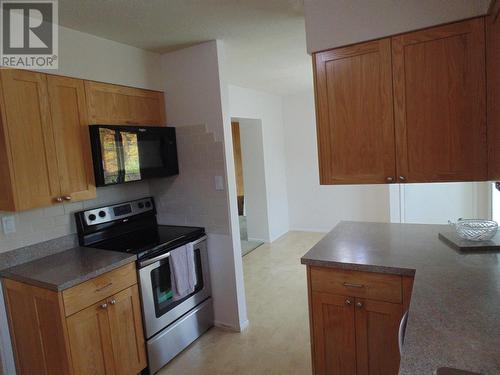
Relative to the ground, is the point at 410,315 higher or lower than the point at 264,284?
higher

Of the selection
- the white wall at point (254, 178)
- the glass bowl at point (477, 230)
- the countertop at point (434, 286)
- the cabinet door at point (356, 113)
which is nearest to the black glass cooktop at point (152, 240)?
the countertop at point (434, 286)

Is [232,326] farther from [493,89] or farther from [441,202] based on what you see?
[441,202]

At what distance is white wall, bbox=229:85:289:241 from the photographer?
4762 mm

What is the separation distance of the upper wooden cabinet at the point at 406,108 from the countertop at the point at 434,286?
39cm

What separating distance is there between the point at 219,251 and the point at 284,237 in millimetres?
2857

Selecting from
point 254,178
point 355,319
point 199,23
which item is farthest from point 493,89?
point 254,178

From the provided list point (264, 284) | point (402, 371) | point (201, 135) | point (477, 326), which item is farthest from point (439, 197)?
point (402, 371)

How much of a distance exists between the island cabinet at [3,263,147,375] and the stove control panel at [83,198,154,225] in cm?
59

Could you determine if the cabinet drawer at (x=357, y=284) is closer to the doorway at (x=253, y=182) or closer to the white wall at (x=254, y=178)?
the doorway at (x=253, y=182)

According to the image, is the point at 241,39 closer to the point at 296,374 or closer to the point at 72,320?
the point at 72,320

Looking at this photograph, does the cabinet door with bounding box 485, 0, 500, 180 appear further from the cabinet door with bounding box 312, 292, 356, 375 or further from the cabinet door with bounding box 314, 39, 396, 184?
the cabinet door with bounding box 312, 292, 356, 375

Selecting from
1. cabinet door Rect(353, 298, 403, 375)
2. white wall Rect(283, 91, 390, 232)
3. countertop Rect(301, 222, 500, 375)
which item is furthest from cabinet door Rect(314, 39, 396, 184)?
white wall Rect(283, 91, 390, 232)

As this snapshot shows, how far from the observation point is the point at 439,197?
3688 millimetres

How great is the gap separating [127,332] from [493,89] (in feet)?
8.00
